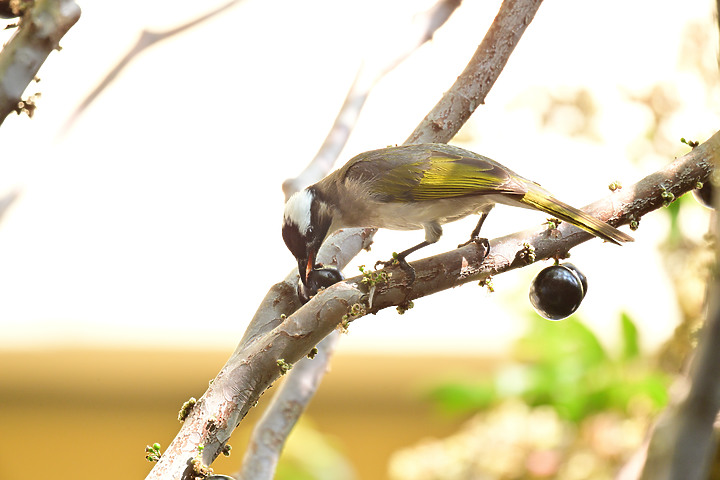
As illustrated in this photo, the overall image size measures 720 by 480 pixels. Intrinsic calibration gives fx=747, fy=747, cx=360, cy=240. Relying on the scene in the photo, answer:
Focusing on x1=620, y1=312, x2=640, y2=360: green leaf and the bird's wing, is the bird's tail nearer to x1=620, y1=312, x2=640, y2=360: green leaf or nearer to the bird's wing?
the bird's wing

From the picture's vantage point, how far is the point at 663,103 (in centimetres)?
347

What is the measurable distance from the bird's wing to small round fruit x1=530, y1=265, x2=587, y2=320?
334 mm

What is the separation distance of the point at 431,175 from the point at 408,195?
3.1 inches

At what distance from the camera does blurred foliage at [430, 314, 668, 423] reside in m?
3.42

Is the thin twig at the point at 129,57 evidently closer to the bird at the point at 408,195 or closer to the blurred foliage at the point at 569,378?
the bird at the point at 408,195

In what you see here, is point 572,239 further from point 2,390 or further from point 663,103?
point 2,390

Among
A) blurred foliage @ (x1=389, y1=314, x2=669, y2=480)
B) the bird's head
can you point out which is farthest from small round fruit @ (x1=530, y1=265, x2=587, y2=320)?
blurred foliage @ (x1=389, y1=314, x2=669, y2=480)

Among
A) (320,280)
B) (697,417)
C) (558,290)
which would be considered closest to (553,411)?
(558,290)

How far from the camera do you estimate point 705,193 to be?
4.58 ft

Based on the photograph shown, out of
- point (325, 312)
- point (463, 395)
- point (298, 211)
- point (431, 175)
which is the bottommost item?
point (325, 312)

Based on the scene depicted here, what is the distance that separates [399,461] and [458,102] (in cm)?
213

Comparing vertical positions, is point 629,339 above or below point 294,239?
above

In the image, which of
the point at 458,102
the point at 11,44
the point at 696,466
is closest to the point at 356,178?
the point at 458,102

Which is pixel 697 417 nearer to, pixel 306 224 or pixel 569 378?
pixel 306 224
